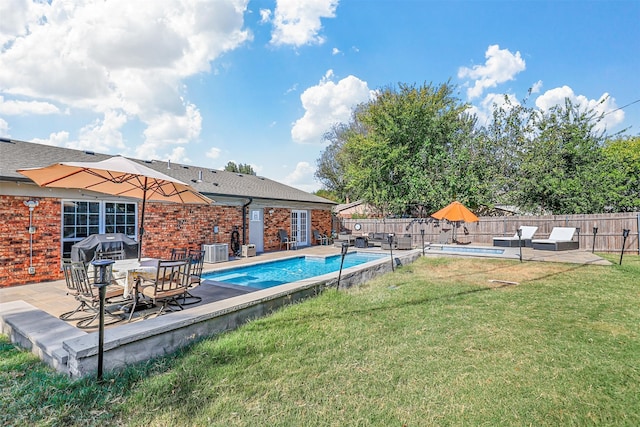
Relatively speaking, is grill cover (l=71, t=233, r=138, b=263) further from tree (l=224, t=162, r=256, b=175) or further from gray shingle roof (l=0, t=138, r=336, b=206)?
tree (l=224, t=162, r=256, b=175)

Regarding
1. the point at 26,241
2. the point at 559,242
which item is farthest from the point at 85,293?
the point at 559,242

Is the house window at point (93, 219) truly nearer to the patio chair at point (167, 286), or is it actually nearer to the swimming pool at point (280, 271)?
the swimming pool at point (280, 271)

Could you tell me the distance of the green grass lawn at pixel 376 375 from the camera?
9.23ft

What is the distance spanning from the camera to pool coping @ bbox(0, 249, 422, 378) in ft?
11.4

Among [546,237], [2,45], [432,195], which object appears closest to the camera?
[2,45]

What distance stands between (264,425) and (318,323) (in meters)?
2.53

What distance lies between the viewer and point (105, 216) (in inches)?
371

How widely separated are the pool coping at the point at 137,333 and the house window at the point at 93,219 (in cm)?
361

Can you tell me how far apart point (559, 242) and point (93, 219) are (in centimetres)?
1764

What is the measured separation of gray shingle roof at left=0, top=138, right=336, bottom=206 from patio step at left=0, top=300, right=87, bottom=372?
4.15 m

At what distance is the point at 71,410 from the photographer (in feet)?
9.41

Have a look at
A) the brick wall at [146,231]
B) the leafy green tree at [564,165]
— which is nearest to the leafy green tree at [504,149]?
the leafy green tree at [564,165]

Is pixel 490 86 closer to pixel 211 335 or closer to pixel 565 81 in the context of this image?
pixel 565 81

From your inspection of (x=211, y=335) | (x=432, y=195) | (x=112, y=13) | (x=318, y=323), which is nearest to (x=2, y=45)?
(x=112, y=13)
